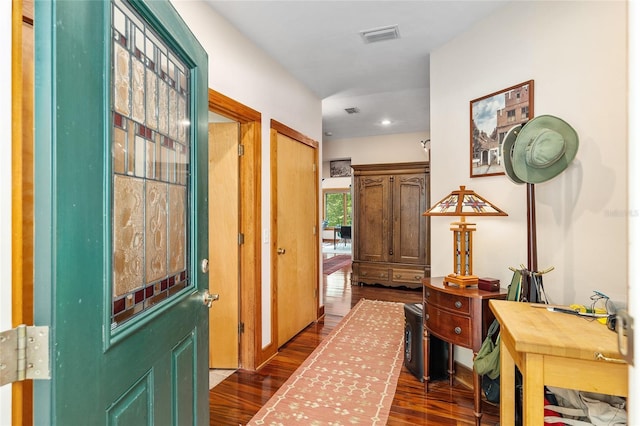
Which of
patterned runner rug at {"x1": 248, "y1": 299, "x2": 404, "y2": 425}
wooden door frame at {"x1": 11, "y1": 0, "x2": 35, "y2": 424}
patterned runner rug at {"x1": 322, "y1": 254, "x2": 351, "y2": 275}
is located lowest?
patterned runner rug at {"x1": 248, "y1": 299, "x2": 404, "y2": 425}

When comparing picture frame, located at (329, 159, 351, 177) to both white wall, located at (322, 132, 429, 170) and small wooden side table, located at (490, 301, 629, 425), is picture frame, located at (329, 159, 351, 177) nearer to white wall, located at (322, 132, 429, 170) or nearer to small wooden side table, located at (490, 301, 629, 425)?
white wall, located at (322, 132, 429, 170)

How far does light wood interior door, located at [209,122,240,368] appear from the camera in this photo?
2.70 metres

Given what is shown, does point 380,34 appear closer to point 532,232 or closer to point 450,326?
point 532,232

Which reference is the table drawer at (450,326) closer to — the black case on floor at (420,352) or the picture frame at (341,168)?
the black case on floor at (420,352)

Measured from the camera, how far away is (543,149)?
1646 millimetres

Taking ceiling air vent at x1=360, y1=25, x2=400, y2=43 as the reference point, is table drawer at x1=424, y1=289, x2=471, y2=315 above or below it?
below

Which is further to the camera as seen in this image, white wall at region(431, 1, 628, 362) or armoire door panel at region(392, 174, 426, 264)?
armoire door panel at region(392, 174, 426, 264)

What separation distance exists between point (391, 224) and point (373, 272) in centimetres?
88

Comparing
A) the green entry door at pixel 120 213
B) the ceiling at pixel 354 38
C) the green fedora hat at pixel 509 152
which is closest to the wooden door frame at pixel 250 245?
the ceiling at pixel 354 38

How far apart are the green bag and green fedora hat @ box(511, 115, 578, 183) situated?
883 millimetres

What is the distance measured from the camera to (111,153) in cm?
84

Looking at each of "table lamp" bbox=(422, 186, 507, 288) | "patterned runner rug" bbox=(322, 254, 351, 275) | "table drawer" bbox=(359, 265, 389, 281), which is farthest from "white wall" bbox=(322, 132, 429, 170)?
"table lamp" bbox=(422, 186, 507, 288)

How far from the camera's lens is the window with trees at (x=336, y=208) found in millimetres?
11680

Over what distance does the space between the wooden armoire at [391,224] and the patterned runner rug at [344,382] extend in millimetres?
1785
